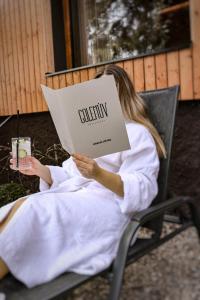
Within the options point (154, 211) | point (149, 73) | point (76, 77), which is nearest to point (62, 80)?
point (76, 77)

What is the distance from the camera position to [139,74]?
3.33 metres

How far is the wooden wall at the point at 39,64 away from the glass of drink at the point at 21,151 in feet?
5.25

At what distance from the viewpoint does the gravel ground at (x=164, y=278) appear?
224 cm

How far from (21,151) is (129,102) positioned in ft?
2.25

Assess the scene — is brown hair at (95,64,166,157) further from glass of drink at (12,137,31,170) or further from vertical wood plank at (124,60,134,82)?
vertical wood plank at (124,60,134,82)

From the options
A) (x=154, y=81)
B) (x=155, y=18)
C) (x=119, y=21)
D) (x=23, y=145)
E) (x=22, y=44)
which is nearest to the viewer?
(x=23, y=145)

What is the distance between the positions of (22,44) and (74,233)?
3776 mm

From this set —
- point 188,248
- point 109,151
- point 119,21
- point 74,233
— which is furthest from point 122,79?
point 119,21

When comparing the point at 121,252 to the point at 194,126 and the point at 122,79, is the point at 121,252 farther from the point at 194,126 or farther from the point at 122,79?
the point at 194,126

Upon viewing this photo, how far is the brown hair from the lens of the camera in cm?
203

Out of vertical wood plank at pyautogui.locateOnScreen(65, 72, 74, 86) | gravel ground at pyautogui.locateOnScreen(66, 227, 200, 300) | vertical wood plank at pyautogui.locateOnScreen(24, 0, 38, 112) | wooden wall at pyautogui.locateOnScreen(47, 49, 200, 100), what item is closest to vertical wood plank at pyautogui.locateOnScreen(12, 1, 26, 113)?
vertical wood plank at pyautogui.locateOnScreen(24, 0, 38, 112)

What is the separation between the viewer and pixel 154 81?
3.21 m

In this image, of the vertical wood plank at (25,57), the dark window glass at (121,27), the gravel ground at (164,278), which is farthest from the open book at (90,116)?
the vertical wood plank at (25,57)

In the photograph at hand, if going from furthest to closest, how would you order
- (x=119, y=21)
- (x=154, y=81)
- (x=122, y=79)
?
(x=119, y=21), (x=154, y=81), (x=122, y=79)
